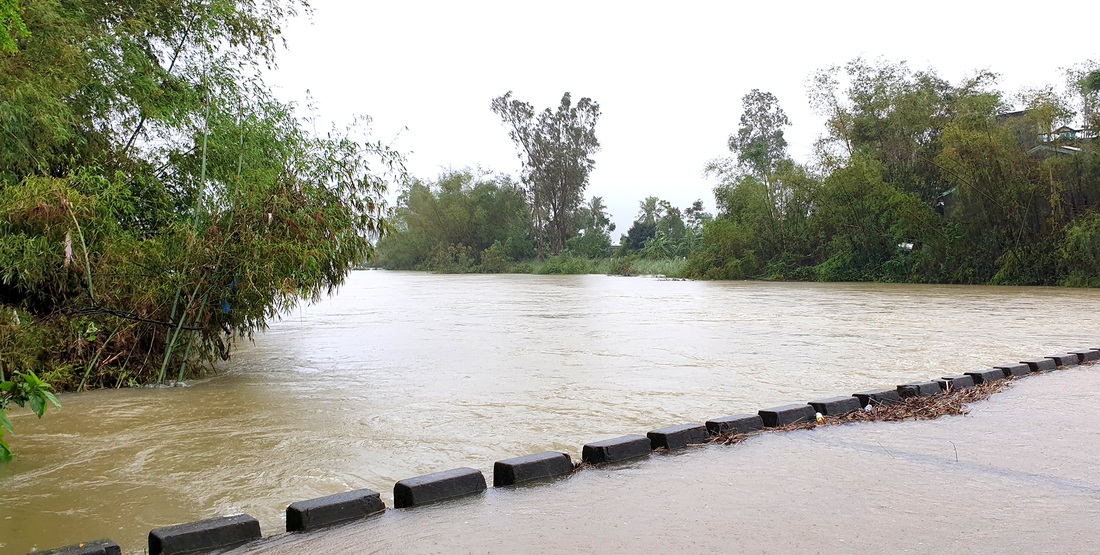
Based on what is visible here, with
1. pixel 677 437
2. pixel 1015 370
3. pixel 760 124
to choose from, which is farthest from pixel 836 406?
pixel 760 124

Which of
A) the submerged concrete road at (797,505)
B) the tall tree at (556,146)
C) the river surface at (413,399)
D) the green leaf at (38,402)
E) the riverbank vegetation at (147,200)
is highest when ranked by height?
the tall tree at (556,146)

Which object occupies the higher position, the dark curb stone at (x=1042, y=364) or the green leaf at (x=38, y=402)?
the green leaf at (x=38, y=402)

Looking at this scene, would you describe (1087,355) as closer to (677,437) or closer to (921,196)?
(677,437)

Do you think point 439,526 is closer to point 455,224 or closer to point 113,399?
point 113,399

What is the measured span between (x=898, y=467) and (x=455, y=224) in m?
61.9

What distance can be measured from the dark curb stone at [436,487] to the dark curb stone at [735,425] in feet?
5.12

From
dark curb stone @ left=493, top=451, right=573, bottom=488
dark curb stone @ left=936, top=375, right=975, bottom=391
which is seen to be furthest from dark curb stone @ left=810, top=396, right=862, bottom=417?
dark curb stone @ left=493, top=451, right=573, bottom=488

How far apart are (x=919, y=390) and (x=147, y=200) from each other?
7.32m

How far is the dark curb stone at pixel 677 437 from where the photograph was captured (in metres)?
4.11

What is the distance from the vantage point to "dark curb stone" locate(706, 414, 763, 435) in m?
4.40

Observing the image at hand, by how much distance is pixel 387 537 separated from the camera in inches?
111

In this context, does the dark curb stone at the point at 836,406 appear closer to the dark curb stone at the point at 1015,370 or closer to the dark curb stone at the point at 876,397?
the dark curb stone at the point at 876,397

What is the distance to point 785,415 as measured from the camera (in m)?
4.66

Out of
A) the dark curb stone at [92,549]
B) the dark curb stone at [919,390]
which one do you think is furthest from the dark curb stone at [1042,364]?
the dark curb stone at [92,549]
